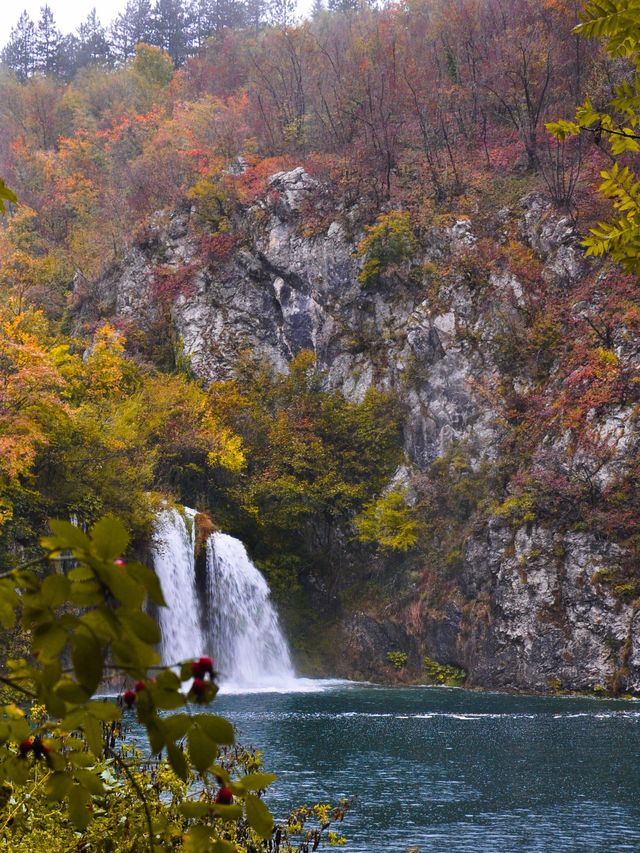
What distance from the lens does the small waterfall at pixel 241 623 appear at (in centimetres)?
1911

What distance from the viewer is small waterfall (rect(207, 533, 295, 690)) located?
19.1 m

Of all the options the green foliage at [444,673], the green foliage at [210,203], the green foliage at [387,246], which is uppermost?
the green foliage at [210,203]

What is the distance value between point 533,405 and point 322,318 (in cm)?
751

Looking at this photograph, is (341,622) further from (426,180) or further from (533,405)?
(426,180)

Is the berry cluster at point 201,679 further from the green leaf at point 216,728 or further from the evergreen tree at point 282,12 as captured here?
the evergreen tree at point 282,12

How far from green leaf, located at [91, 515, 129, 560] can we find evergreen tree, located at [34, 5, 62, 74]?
193ft

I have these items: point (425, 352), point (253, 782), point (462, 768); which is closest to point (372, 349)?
point (425, 352)

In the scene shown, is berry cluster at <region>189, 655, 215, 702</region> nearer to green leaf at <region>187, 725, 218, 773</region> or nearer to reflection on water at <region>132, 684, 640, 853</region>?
green leaf at <region>187, 725, 218, 773</region>

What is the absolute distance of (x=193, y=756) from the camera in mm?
1031

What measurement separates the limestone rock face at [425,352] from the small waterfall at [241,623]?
6.06ft

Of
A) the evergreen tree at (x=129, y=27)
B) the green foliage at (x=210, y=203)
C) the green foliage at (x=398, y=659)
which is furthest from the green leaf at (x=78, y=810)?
the evergreen tree at (x=129, y=27)

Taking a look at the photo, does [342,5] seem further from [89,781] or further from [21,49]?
[89,781]

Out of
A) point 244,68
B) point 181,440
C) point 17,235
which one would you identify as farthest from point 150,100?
point 181,440

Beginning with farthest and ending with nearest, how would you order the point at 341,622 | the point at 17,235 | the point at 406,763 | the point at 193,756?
1. the point at 17,235
2. the point at 341,622
3. the point at 406,763
4. the point at 193,756
